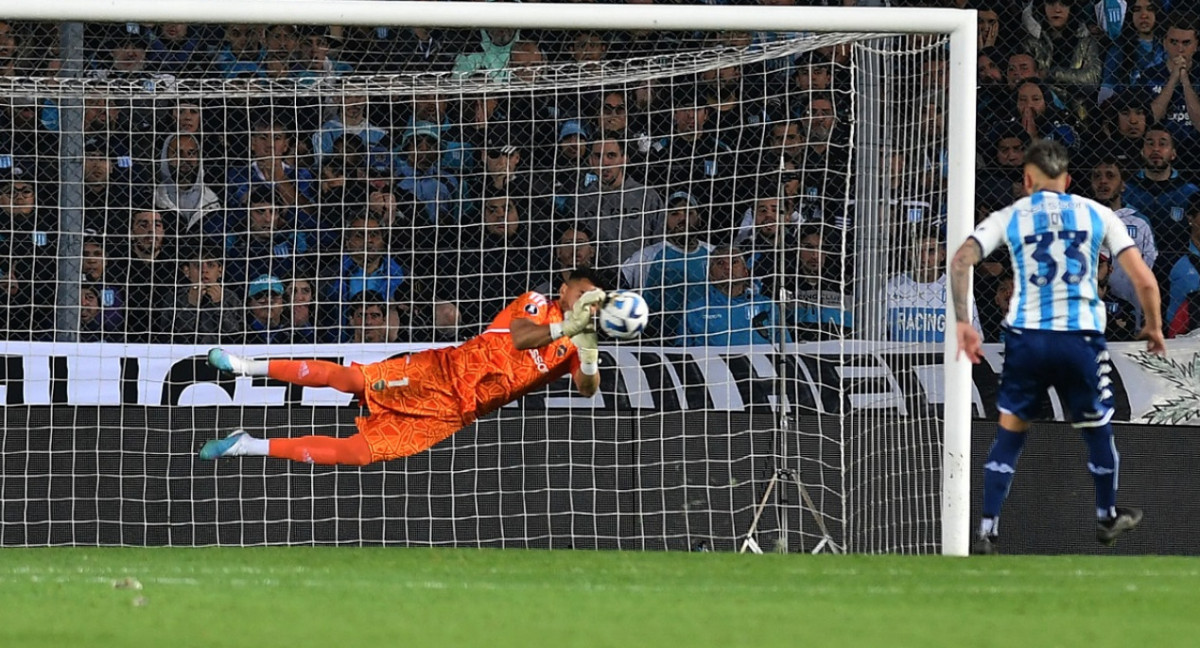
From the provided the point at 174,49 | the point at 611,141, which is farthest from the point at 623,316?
the point at 174,49

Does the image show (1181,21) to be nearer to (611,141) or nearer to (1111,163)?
(1111,163)

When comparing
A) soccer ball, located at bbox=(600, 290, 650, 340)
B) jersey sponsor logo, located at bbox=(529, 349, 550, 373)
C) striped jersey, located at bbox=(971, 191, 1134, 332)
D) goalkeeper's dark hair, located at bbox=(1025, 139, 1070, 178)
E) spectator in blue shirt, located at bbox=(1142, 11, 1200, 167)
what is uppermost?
spectator in blue shirt, located at bbox=(1142, 11, 1200, 167)

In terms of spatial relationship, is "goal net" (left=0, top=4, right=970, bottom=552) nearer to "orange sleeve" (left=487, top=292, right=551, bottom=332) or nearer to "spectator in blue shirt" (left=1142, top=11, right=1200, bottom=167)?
"orange sleeve" (left=487, top=292, right=551, bottom=332)

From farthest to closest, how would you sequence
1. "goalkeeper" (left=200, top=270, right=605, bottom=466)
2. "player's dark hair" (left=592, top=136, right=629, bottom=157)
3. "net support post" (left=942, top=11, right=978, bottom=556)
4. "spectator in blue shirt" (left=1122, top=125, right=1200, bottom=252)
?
"spectator in blue shirt" (left=1122, top=125, right=1200, bottom=252) → "player's dark hair" (left=592, top=136, right=629, bottom=157) → "goalkeeper" (left=200, top=270, right=605, bottom=466) → "net support post" (left=942, top=11, right=978, bottom=556)

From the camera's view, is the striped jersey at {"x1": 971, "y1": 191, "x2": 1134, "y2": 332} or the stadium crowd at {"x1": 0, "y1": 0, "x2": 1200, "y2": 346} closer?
the striped jersey at {"x1": 971, "y1": 191, "x2": 1134, "y2": 332}

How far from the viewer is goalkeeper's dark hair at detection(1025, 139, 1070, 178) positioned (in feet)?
22.1

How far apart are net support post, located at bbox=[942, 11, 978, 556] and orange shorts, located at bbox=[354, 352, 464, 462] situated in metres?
2.41

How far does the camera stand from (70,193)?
9.56 meters

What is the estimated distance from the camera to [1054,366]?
6.76m

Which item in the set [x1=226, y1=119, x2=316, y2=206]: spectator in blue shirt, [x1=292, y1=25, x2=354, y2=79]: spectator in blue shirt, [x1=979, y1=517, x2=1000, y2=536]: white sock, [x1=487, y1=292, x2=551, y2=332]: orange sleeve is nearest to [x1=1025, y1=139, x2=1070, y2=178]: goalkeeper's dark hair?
[x1=979, y1=517, x2=1000, y2=536]: white sock

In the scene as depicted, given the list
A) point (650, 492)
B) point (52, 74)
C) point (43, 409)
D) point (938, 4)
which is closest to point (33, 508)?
point (43, 409)

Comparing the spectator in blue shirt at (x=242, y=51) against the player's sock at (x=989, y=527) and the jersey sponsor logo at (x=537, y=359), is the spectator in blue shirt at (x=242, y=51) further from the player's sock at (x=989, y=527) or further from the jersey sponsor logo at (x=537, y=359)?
the player's sock at (x=989, y=527)

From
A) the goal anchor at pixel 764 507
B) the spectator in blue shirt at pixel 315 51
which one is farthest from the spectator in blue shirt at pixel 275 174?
the goal anchor at pixel 764 507

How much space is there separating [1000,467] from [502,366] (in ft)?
8.25
